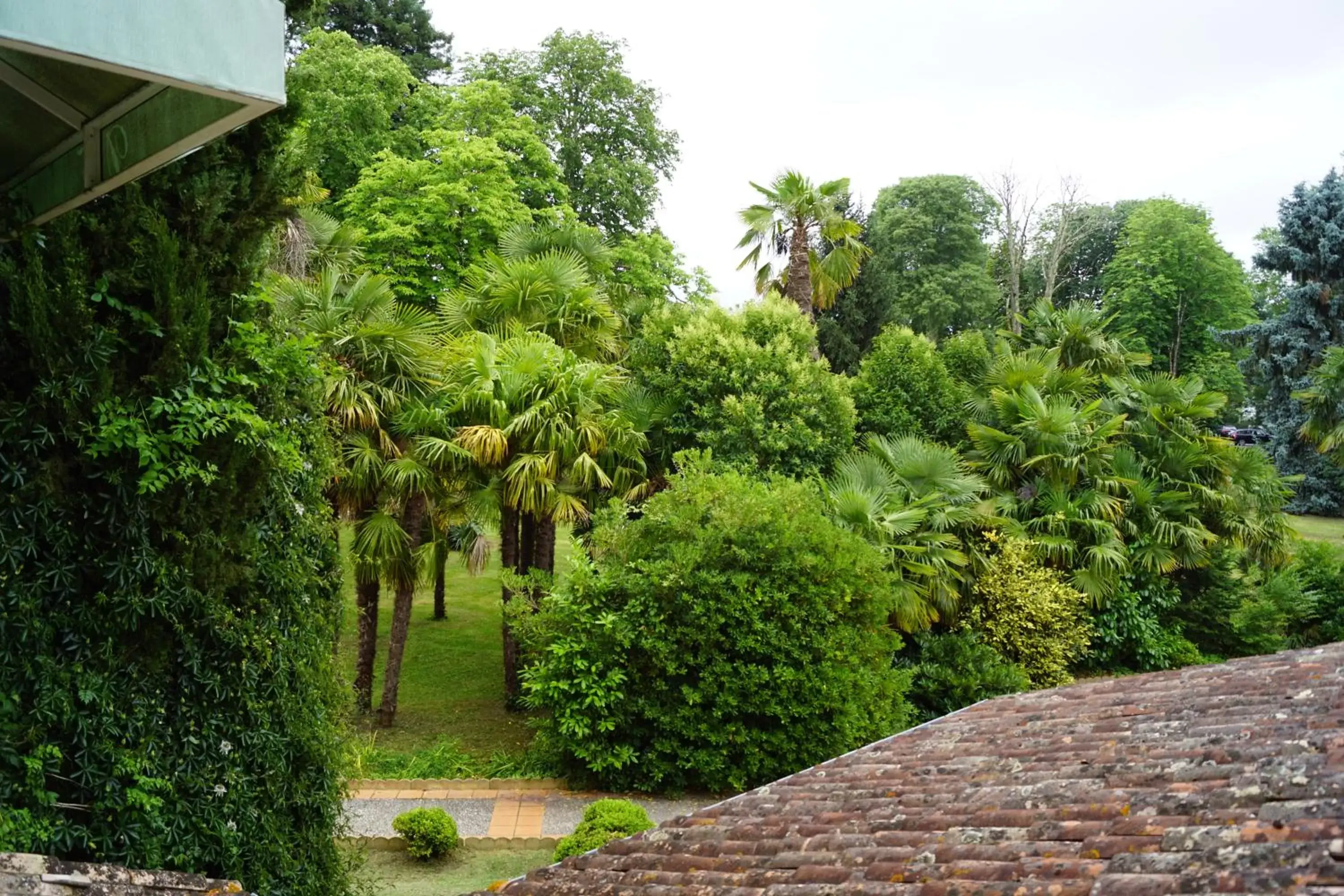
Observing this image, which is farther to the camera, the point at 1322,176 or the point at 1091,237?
the point at 1091,237

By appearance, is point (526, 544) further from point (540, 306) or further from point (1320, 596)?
point (1320, 596)

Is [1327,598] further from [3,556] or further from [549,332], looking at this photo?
[3,556]

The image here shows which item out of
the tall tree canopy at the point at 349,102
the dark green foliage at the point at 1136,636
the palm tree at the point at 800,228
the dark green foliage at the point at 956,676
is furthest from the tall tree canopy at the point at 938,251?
the dark green foliage at the point at 956,676

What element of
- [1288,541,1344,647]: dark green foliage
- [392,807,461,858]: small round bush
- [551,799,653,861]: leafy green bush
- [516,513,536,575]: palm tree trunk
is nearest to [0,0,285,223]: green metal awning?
[551,799,653,861]: leafy green bush

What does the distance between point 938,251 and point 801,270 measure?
23505 millimetres

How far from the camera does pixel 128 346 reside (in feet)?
16.8

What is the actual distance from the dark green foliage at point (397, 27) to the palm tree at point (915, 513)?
25432 mm

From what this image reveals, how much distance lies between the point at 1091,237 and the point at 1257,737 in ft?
165

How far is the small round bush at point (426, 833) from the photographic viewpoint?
10.5m

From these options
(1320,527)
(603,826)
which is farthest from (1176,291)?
(603,826)

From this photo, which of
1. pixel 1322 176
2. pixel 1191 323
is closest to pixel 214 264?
pixel 1322 176

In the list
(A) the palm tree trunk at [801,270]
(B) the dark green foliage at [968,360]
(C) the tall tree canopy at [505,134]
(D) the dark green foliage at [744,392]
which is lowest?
(D) the dark green foliage at [744,392]

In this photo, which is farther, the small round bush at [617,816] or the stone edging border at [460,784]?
the stone edging border at [460,784]

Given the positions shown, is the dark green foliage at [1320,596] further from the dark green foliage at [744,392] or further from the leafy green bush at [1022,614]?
the dark green foliage at [744,392]
